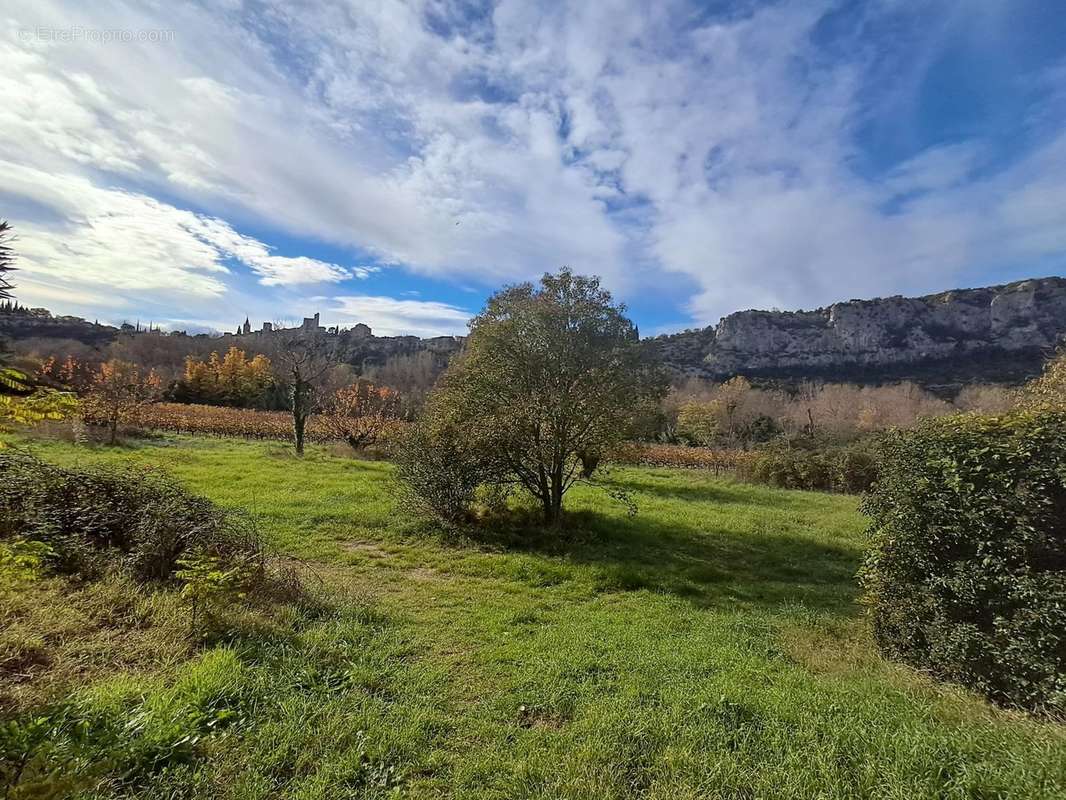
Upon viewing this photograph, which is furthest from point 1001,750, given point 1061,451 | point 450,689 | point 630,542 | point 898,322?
point 898,322

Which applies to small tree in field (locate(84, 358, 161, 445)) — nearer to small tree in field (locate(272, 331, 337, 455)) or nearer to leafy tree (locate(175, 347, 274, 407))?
small tree in field (locate(272, 331, 337, 455))

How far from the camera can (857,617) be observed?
6480 millimetres

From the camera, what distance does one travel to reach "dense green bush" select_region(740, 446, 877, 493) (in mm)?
20672

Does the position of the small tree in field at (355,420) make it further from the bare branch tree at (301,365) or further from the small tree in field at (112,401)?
the small tree in field at (112,401)

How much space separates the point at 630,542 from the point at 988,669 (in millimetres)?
6859

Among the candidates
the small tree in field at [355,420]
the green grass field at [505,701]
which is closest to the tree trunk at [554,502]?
the green grass field at [505,701]

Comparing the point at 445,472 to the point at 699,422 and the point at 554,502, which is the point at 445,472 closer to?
the point at 554,502

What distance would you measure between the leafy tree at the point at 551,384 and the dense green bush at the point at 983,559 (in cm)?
550

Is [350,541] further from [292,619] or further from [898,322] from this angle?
[898,322]

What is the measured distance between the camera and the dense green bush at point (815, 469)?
20.7 m

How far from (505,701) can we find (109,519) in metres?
5.35

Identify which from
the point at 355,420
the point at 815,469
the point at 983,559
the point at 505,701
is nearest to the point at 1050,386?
the point at 815,469

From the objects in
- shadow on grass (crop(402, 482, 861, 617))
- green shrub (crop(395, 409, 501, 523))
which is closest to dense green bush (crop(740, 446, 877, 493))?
shadow on grass (crop(402, 482, 861, 617))

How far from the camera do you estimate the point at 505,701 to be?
3.88 meters
